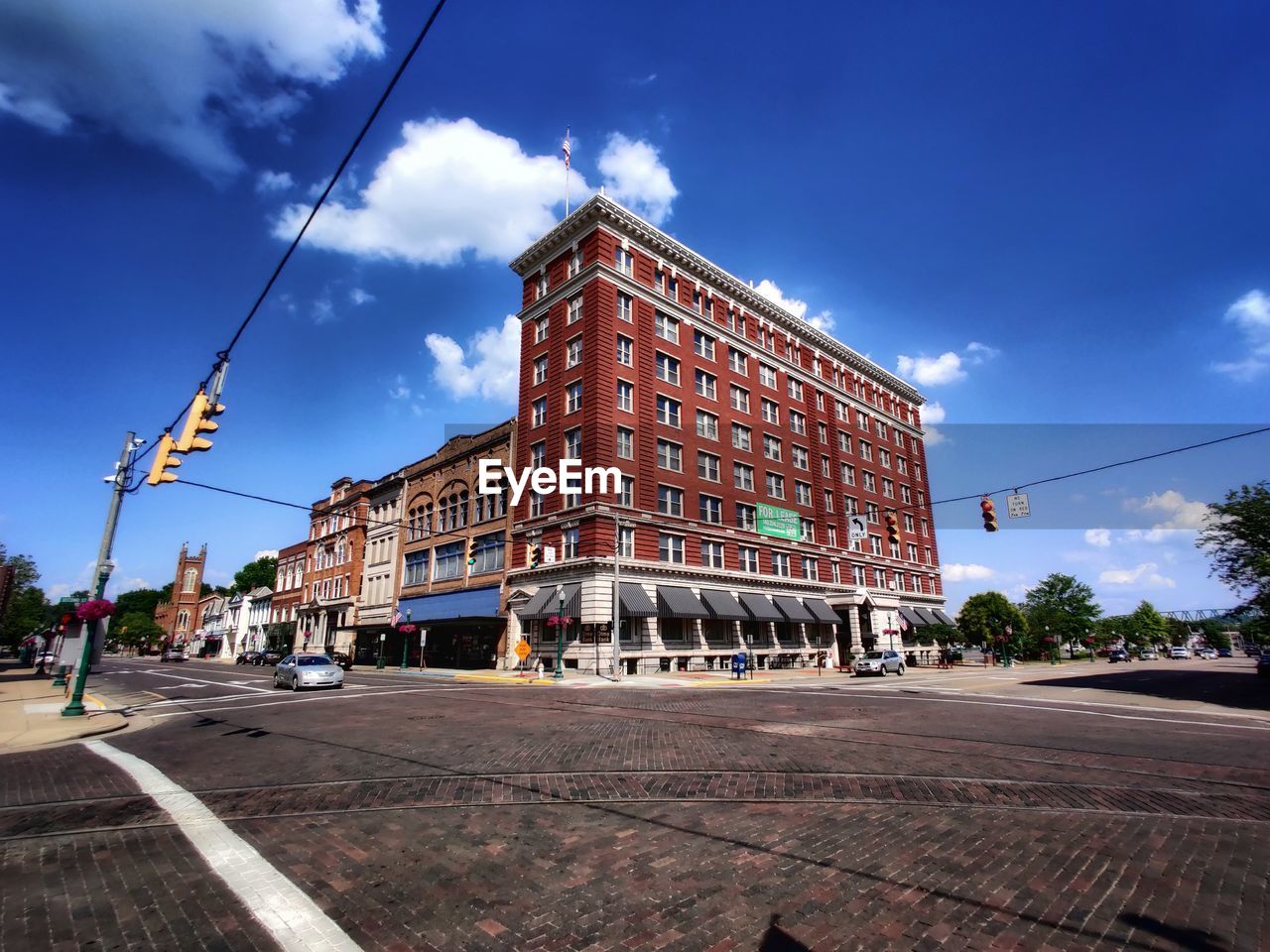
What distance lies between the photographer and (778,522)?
135 feet

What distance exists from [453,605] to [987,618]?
54.0 meters

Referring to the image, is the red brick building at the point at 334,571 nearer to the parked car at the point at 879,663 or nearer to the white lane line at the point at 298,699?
the white lane line at the point at 298,699

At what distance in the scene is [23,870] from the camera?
17.6 ft

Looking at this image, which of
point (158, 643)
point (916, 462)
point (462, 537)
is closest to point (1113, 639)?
point (916, 462)

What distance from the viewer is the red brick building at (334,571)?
56906 mm

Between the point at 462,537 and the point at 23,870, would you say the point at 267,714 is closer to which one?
the point at 23,870

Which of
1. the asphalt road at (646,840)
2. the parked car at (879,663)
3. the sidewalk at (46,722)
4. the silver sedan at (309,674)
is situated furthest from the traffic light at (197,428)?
the parked car at (879,663)

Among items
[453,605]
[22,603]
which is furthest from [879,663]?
[22,603]

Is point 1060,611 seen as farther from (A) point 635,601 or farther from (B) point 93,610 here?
(B) point 93,610

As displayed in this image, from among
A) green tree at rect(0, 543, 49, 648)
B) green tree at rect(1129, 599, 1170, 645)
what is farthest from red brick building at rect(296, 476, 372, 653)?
green tree at rect(1129, 599, 1170, 645)

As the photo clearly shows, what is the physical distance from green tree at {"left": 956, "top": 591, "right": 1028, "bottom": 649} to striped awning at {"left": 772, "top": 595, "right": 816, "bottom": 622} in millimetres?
29254

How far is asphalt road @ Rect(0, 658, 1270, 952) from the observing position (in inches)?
167

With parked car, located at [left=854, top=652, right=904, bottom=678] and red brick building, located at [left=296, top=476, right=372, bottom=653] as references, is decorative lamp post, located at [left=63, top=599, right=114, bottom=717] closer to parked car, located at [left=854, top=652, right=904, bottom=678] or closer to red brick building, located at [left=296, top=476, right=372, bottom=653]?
parked car, located at [left=854, top=652, right=904, bottom=678]

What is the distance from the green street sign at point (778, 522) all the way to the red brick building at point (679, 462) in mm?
323
